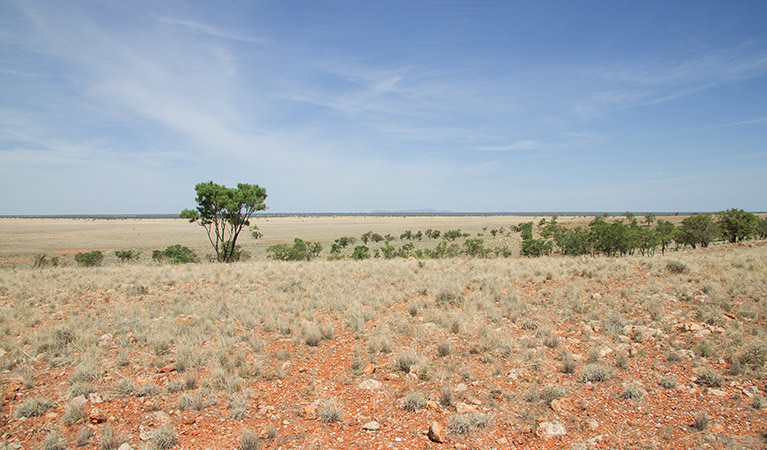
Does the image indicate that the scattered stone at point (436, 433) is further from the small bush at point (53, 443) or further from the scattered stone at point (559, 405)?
the small bush at point (53, 443)

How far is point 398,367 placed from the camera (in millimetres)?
6895

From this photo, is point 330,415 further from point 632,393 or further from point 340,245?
point 340,245

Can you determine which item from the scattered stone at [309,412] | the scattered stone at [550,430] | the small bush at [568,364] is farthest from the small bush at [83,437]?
the small bush at [568,364]

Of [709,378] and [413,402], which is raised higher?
[709,378]

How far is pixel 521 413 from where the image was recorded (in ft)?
17.6

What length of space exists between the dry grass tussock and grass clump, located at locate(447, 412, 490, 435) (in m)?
0.03

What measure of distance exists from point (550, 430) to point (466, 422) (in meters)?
1.19

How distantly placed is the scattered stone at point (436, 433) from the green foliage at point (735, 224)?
4377 cm

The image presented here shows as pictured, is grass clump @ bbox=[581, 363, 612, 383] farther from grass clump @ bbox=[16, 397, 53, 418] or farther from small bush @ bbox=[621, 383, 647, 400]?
grass clump @ bbox=[16, 397, 53, 418]

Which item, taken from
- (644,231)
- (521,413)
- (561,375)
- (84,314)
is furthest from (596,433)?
(644,231)

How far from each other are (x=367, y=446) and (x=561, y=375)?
155 inches

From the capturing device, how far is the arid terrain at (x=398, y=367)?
4984mm

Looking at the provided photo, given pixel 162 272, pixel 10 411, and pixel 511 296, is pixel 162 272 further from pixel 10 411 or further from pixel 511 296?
pixel 511 296

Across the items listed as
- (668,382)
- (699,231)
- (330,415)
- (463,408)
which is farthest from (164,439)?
(699,231)
